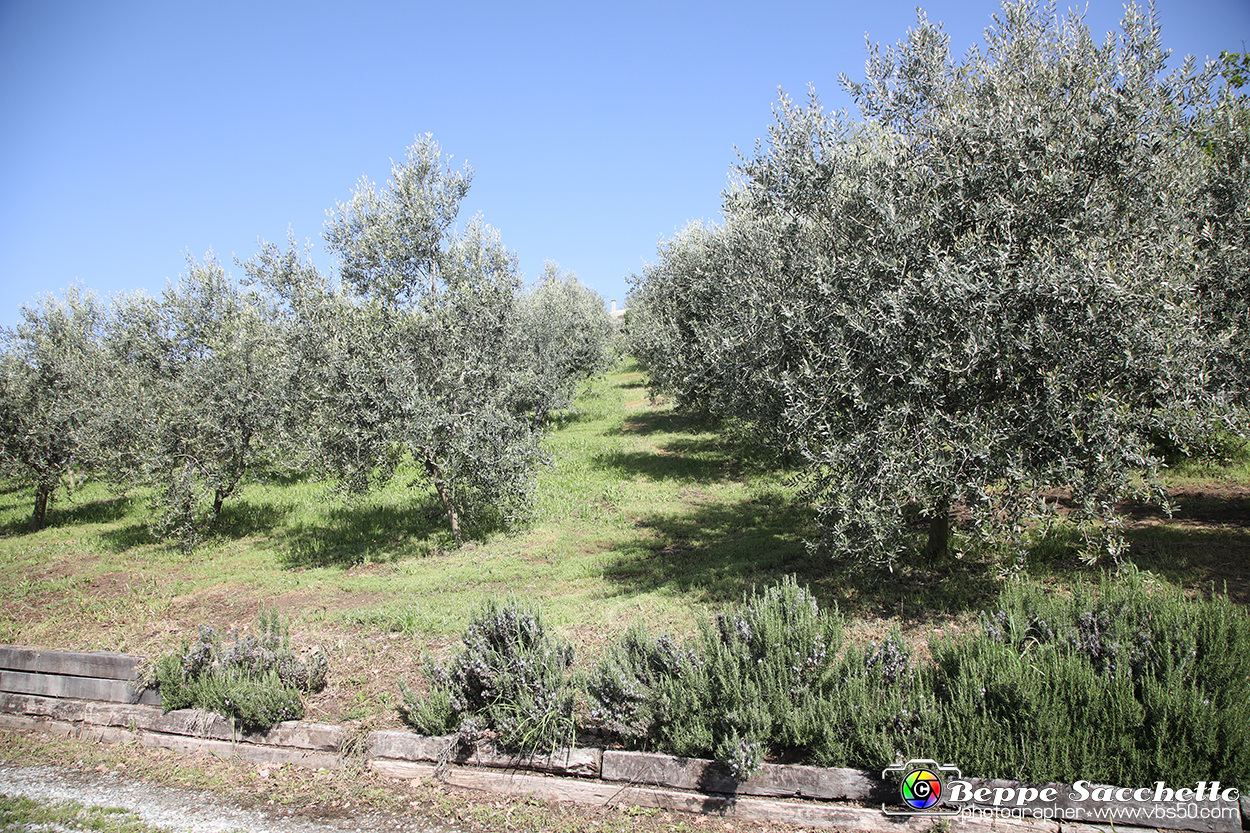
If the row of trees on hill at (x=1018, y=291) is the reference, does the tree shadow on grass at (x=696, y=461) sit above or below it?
below

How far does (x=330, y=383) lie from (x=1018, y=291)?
1172 cm

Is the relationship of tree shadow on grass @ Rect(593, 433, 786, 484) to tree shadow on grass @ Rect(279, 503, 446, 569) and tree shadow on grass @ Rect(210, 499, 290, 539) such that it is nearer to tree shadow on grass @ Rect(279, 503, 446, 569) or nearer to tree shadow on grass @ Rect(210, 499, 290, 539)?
tree shadow on grass @ Rect(279, 503, 446, 569)

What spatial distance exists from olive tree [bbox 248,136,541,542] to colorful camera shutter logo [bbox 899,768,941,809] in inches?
398

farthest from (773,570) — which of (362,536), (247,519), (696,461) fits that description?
(247,519)

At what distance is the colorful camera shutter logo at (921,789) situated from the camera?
179 inches

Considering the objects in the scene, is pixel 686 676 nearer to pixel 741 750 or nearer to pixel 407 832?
pixel 741 750

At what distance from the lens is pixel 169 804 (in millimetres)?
5934

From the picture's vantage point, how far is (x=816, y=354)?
808cm

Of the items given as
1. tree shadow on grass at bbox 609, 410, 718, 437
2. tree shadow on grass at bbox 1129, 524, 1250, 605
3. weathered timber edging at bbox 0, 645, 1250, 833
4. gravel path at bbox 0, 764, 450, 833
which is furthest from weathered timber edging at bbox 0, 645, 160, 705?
tree shadow on grass at bbox 609, 410, 718, 437

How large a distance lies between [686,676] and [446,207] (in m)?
12.3

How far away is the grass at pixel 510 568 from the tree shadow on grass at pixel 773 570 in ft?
0.14

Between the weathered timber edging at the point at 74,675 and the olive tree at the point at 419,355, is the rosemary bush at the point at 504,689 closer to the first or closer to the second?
the weathered timber edging at the point at 74,675

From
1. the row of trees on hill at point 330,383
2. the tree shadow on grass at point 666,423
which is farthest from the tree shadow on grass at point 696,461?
the row of trees on hill at point 330,383

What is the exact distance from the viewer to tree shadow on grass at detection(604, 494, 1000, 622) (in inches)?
330
